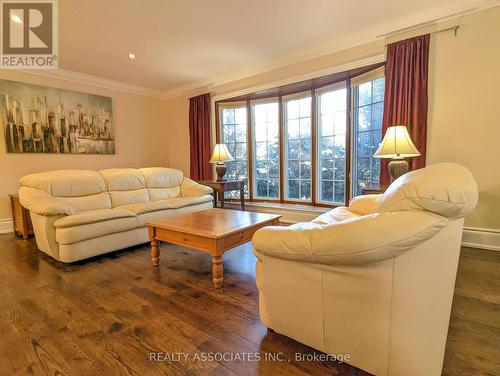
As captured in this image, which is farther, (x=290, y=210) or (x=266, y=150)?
(x=266, y=150)

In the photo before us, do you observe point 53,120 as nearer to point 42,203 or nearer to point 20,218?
point 20,218

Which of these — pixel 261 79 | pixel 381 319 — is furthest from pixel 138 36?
pixel 381 319

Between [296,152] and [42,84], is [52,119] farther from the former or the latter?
[296,152]

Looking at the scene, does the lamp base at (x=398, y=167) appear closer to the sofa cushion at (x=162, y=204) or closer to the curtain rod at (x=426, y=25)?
the curtain rod at (x=426, y=25)

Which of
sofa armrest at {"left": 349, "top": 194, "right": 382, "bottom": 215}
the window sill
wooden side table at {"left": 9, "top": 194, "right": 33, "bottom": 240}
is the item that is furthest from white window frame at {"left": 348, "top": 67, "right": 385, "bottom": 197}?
wooden side table at {"left": 9, "top": 194, "right": 33, "bottom": 240}

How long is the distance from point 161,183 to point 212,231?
2352 mm

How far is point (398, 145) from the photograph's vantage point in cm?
254

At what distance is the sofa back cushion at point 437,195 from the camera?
932 millimetres

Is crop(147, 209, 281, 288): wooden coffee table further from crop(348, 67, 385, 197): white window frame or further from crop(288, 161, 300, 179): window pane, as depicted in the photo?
crop(288, 161, 300, 179): window pane

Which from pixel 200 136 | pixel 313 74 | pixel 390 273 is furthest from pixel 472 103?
pixel 200 136

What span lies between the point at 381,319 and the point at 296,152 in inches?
134

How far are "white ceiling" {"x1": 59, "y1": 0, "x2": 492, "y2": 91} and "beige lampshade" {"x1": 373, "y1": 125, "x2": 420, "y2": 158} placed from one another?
1.31 m

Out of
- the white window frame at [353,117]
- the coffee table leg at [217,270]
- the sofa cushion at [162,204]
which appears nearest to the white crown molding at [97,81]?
the sofa cushion at [162,204]

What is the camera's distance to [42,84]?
390cm
